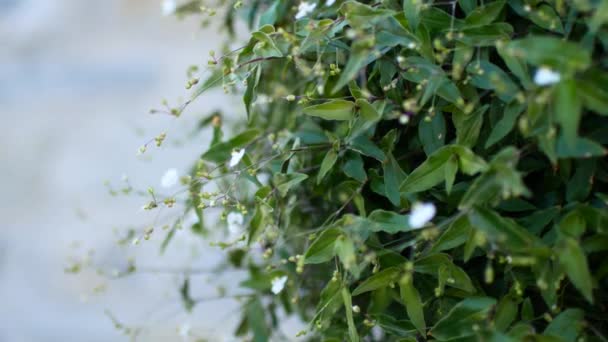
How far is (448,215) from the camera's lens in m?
0.72

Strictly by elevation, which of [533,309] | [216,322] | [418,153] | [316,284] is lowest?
[216,322]

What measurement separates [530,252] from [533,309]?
0.17m

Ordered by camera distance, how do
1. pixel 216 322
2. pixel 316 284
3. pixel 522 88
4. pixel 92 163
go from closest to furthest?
pixel 522 88 < pixel 316 284 < pixel 216 322 < pixel 92 163

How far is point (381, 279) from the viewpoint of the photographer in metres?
0.69

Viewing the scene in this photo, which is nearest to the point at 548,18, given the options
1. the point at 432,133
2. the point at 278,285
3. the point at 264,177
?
the point at 432,133

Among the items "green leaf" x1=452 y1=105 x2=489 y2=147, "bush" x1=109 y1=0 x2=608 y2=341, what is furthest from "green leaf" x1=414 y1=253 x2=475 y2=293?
"green leaf" x1=452 y1=105 x2=489 y2=147

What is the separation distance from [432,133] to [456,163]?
0.07 metres

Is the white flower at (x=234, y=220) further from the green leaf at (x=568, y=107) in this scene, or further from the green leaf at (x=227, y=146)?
the green leaf at (x=568, y=107)

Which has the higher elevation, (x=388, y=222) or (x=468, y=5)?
(x=468, y=5)

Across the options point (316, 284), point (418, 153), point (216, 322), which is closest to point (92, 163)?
point (216, 322)

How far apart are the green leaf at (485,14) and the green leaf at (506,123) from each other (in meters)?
0.08

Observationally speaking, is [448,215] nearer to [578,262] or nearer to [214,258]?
[578,262]

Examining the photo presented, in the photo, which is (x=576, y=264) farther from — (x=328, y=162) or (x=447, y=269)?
(x=328, y=162)

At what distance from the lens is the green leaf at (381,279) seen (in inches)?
27.0
